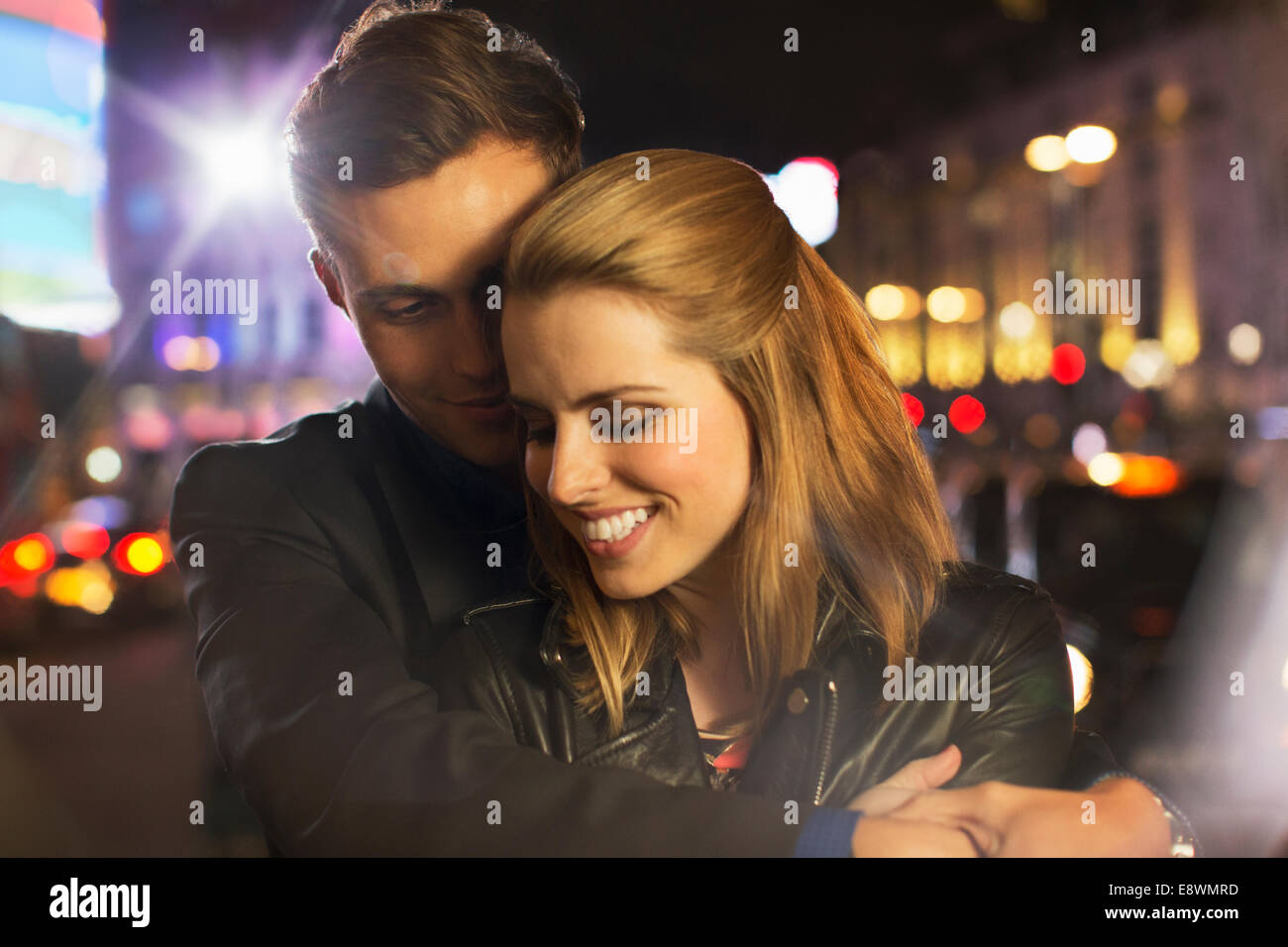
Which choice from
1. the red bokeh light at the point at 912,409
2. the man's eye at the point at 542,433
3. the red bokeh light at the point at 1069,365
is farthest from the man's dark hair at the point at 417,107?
the red bokeh light at the point at 1069,365

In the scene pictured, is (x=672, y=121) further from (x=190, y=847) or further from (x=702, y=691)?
(x=190, y=847)

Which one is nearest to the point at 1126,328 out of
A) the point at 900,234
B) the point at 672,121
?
the point at 900,234

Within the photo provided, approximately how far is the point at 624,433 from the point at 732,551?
29 cm

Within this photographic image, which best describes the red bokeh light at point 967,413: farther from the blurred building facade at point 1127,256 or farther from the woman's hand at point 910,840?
the woman's hand at point 910,840

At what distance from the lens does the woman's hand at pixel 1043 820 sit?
1.24 m

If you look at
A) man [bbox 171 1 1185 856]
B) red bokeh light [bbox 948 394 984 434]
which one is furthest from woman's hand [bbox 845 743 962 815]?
red bokeh light [bbox 948 394 984 434]

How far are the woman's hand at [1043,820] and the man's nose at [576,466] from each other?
20.3 inches

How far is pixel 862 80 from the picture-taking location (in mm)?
2248

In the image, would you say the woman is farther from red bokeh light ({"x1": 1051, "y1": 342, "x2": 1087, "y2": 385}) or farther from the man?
red bokeh light ({"x1": 1051, "y1": 342, "x2": 1087, "y2": 385})

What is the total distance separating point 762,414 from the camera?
4.58 ft

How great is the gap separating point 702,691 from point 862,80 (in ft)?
4.60

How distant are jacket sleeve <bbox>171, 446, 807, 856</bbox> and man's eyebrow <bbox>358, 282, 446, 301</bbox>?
0.43 meters

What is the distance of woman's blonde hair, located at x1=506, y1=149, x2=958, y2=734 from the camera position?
1302 mm

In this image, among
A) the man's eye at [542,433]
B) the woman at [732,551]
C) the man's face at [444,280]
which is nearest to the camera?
the woman at [732,551]
